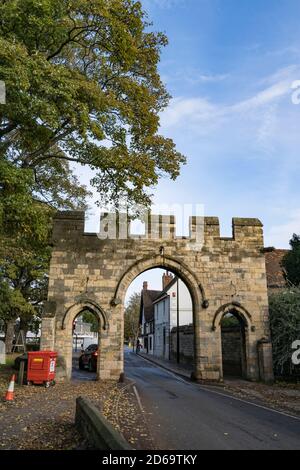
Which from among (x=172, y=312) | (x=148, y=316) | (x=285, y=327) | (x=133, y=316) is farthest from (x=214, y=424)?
(x=133, y=316)

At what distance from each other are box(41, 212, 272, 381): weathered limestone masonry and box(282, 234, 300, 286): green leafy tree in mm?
3955

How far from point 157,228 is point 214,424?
10.7 metres

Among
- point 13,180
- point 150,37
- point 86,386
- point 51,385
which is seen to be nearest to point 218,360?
point 86,386

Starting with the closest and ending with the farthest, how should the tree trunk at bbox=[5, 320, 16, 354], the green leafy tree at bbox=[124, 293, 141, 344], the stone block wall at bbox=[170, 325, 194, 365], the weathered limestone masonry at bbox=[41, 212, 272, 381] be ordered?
the weathered limestone masonry at bbox=[41, 212, 272, 381] → the stone block wall at bbox=[170, 325, 194, 365] → the tree trunk at bbox=[5, 320, 16, 354] → the green leafy tree at bbox=[124, 293, 141, 344]

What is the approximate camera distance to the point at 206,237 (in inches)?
687

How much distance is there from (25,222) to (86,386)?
21.5ft

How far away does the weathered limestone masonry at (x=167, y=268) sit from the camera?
16125 millimetres

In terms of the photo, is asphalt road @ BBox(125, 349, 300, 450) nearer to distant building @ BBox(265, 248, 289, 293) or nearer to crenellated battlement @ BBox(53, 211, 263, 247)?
crenellated battlement @ BBox(53, 211, 263, 247)

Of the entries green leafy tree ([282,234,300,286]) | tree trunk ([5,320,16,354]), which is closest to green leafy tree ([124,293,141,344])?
tree trunk ([5,320,16,354])

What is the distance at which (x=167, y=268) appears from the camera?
17359 mm

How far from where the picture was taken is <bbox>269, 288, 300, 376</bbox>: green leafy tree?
15766 mm

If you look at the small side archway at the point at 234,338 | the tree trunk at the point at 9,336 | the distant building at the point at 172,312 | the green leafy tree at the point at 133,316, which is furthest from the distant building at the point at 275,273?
the green leafy tree at the point at 133,316

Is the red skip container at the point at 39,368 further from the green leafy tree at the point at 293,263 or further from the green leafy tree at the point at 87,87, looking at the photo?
the green leafy tree at the point at 293,263

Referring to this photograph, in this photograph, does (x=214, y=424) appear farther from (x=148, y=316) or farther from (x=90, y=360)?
(x=148, y=316)
